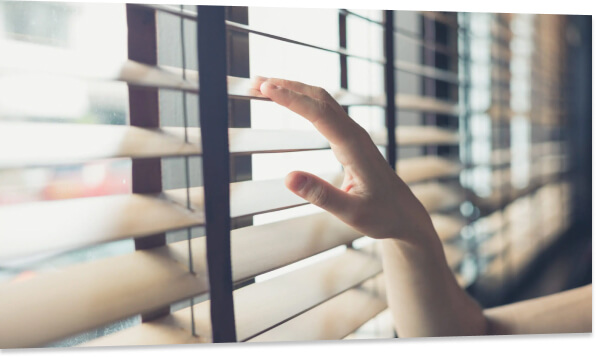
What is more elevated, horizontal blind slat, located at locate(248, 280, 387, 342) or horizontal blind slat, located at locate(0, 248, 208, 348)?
horizontal blind slat, located at locate(0, 248, 208, 348)

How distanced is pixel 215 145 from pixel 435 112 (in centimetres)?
61

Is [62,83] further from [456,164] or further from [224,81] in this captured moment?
[456,164]

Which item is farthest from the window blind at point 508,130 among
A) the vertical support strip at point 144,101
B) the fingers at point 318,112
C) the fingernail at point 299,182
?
the vertical support strip at point 144,101

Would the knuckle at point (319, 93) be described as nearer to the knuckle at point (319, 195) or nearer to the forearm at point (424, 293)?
the knuckle at point (319, 195)

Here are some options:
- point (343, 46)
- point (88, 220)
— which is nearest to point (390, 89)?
point (343, 46)

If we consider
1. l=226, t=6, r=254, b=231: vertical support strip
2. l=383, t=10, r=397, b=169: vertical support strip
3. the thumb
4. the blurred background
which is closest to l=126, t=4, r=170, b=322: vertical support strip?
the blurred background

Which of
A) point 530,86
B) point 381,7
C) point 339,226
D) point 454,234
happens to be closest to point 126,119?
point 339,226

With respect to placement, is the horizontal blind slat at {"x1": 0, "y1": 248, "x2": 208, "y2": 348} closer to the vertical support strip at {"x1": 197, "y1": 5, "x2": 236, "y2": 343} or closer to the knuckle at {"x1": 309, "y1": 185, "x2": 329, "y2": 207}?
the vertical support strip at {"x1": 197, "y1": 5, "x2": 236, "y2": 343}

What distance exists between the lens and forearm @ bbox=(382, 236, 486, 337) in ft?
2.92

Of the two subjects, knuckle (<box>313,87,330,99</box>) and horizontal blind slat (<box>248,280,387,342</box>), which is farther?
horizontal blind slat (<box>248,280,387,342</box>)

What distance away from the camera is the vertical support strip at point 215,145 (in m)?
0.77

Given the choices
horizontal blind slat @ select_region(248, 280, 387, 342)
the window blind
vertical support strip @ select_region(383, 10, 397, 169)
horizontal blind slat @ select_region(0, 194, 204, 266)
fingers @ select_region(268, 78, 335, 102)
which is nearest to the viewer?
horizontal blind slat @ select_region(0, 194, 204, 266)

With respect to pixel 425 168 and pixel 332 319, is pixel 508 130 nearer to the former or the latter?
pixel 425 168

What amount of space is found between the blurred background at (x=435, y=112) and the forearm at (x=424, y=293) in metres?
0.06
